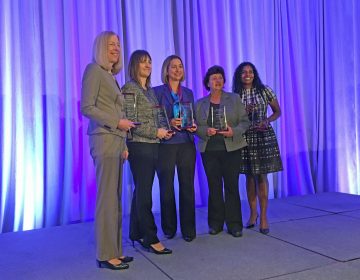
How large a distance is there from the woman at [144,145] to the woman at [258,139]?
2.55 ft

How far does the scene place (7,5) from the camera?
3.39m

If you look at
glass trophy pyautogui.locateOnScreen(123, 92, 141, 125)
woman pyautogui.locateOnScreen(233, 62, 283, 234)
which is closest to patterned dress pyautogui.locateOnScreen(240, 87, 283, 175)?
woman pyautogui.locateOnScreen(233, 62, 283, 234)

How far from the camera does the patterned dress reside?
2939 millimetres

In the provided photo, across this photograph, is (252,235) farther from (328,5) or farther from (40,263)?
(328,5)

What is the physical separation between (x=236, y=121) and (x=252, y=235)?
831 mm

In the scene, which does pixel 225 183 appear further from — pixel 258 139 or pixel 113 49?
pixel 113 49

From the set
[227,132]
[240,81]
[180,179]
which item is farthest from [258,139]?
[180,179]

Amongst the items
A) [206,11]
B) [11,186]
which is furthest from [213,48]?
[11,186]

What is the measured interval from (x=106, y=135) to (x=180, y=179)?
0.77 meters

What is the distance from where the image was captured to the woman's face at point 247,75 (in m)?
3.00

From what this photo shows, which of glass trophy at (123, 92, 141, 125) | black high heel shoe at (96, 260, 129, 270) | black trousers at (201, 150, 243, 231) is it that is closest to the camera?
black high heel shoe at (96, 260, 129, 270)

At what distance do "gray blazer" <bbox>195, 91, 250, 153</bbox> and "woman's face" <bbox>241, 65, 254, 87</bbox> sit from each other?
150 millimetres

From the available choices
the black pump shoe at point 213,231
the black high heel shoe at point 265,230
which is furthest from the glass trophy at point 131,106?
the black high heel shoe at point 265,230

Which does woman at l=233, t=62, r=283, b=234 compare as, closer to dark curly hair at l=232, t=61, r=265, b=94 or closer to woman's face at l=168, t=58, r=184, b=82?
dark curly hair at l=232, t=61, r=265, b=94
